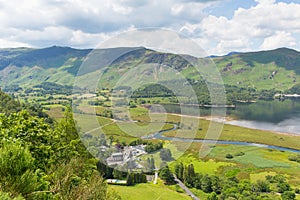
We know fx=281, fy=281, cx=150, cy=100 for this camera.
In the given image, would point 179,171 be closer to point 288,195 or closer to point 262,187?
point 262,187

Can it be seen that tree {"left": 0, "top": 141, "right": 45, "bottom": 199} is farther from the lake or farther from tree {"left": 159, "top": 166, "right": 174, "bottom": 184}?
the lake

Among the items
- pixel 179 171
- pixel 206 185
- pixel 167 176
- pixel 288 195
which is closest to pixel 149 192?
pixel 167 176

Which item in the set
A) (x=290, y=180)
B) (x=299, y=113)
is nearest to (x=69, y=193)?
(x=290, y=180)

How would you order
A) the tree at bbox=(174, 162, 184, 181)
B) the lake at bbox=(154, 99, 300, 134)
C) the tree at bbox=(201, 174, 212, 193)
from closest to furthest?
the tree at bbox=(201, 174, 212, 193)
the tree at bbox=(174, 162, 184, 181)
the lake at bbox=(154, 99, 300, 134)

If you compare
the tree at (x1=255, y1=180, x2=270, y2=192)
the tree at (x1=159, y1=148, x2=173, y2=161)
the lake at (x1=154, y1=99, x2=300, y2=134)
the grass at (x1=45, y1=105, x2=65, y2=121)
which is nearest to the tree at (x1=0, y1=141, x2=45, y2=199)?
the tree at (x1=159, y1=148, x2=173, y2=161)

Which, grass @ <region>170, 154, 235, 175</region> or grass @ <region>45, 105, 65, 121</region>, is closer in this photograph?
grass @ <region>170, 154, 235, 175</region>

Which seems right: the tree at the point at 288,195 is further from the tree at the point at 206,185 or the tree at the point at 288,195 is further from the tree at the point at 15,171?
the tree at the point at 15,171

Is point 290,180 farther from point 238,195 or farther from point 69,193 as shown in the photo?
point 69,193

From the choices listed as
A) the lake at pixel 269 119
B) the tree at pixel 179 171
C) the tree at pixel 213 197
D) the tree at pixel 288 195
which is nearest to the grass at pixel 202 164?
the tree at pixel 179 171
